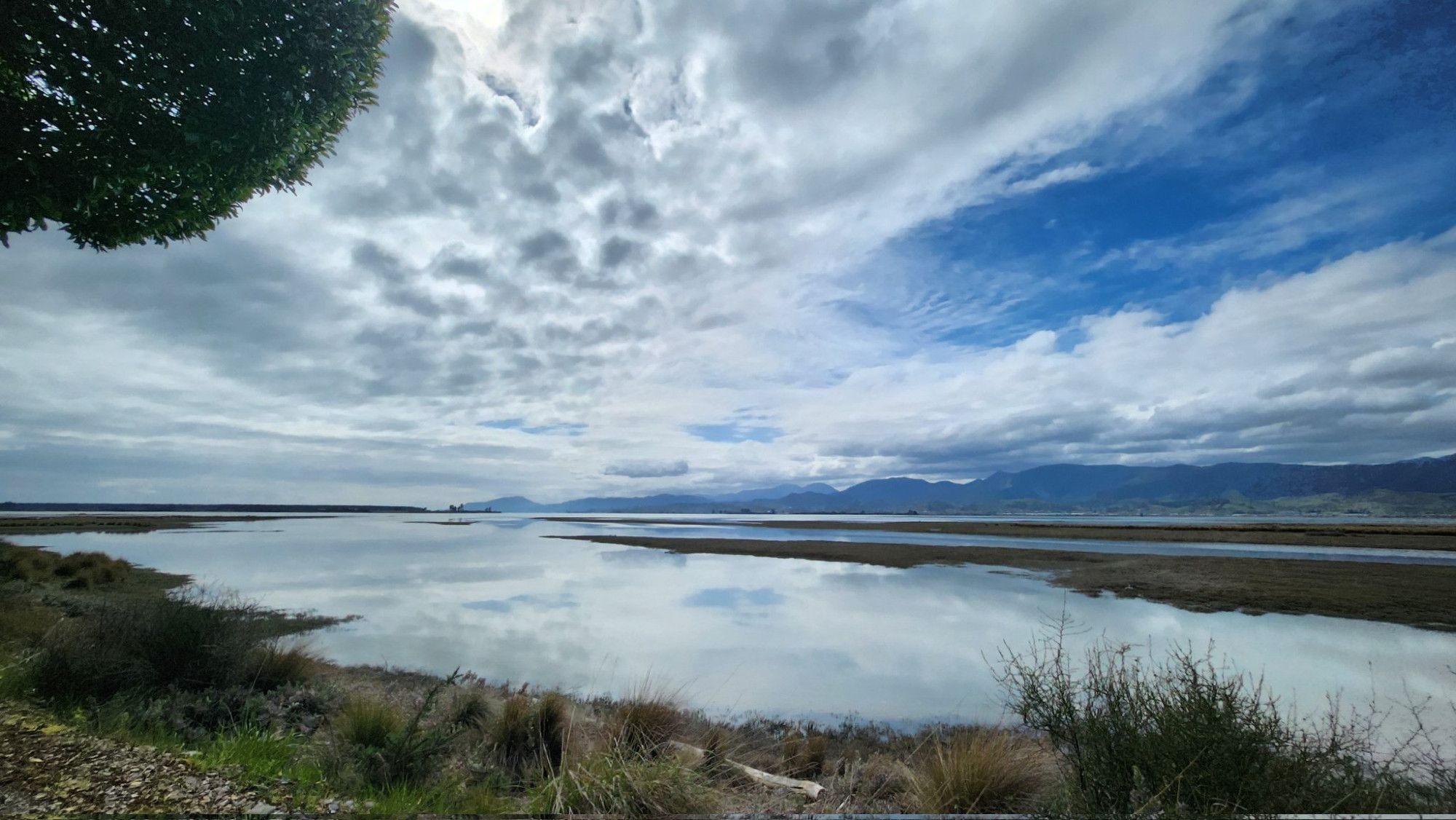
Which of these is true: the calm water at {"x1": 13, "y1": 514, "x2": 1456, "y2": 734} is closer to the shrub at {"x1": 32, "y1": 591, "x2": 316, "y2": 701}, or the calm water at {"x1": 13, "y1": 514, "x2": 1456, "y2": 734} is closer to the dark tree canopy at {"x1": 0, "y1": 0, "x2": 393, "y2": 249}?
the shrub at {"x1": 32, "y1": 591, "x2": 316, "y2": 701}

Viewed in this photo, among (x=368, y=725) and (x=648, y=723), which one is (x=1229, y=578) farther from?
(x=368, y=725)

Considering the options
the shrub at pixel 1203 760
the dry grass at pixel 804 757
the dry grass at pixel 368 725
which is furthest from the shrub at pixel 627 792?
the dry grass at pixel 804 757

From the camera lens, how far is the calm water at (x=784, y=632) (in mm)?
12164

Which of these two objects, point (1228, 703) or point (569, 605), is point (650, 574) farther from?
point (1228, 703)

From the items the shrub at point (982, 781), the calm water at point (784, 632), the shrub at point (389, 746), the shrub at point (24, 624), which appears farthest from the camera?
the calm water at point (784, 632)

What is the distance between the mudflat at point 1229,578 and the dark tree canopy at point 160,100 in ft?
85.7

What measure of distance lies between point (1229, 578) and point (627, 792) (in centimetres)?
3314

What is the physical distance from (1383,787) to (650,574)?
29.5m

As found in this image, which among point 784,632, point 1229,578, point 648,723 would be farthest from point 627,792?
point 1229,578

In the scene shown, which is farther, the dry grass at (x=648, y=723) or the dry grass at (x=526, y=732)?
the dry grass at (x=526, y=732)

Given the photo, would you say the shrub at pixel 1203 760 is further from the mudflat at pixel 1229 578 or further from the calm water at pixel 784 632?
the mudflat at pixel 1229 578

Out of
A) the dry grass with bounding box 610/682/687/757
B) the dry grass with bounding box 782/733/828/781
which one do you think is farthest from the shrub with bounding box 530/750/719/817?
the dry grass with bounding box 782/733/828/781

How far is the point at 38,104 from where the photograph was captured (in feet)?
21.4

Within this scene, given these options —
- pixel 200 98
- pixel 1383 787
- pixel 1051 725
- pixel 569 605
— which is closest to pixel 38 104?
pixel 200 98
